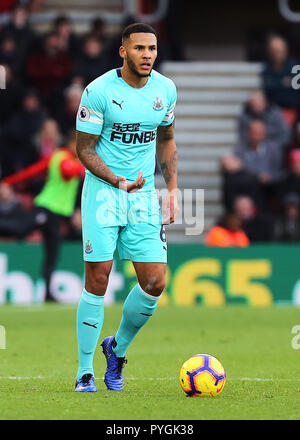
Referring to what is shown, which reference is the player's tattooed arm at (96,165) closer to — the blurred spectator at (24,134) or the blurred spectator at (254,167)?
the blurred spectator at (254,167)

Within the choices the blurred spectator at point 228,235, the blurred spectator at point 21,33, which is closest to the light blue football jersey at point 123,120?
the blurred spectator at point 228,235

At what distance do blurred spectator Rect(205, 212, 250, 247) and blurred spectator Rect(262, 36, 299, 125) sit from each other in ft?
9.31

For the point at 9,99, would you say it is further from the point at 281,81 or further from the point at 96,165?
the point at 96,165

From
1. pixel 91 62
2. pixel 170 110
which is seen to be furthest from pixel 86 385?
pixel 91 62

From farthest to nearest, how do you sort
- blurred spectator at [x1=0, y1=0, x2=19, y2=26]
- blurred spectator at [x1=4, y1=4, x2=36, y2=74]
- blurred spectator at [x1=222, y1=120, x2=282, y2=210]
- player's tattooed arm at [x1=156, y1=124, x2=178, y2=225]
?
blurred spectator at [x1=0, y1=0, x2=19, y2=26]
blurred spectator at [x1=4, y1=4, x2=36, y2=74]
blurred spectator at [x1=222, y1=120, x2=282, y2=210]
player's tattooed arm at [x1=156, y1=124, x2=178, y2=225]

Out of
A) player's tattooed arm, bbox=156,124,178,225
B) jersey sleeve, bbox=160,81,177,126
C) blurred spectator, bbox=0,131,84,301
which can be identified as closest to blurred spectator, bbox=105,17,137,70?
blurred spectator, bbox=0,131,84,301

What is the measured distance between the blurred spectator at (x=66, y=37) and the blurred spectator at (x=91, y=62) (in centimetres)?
28

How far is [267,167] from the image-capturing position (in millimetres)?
16469

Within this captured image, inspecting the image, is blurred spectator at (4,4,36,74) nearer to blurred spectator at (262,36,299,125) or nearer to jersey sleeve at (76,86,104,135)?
blurred spectator at (262,36,299,125)

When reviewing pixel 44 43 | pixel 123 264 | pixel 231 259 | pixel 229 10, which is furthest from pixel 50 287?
pixel 229 10

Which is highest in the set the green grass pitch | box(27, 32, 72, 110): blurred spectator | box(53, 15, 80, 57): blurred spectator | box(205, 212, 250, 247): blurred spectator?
box(53, 15, 80, 57): blurred spectator

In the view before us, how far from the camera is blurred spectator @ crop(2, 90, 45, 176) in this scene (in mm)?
16219

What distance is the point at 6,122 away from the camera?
1689 centimetres
